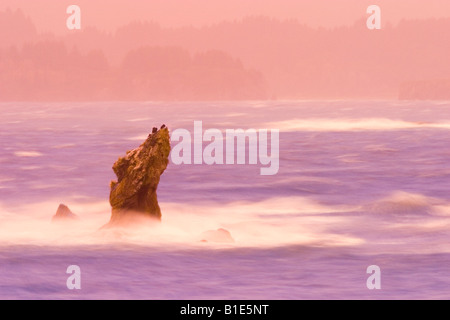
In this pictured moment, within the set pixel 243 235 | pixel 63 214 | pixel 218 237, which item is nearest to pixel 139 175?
pixel 218 237

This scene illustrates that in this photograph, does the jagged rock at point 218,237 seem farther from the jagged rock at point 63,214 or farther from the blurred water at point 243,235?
the jagged rock at point 63,214

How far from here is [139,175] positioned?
117 ft

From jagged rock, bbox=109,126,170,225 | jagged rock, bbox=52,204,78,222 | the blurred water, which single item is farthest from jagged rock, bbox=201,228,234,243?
jagged rock, bbox=52,204,78,222

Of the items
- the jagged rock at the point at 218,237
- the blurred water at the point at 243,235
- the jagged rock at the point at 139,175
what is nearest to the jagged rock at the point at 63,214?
the blurred water at the point at 243,235

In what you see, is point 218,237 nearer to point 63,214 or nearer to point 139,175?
point 139,175

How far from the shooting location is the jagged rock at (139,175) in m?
35.7

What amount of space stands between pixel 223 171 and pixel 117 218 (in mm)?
39506

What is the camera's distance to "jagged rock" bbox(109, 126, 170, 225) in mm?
35688

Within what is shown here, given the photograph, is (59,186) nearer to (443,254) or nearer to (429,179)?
(429,179)

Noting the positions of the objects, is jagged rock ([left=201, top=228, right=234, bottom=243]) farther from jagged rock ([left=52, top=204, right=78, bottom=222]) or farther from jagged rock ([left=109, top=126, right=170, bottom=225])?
jagged rock ([left=52, top=204, right=78, bottom=222])

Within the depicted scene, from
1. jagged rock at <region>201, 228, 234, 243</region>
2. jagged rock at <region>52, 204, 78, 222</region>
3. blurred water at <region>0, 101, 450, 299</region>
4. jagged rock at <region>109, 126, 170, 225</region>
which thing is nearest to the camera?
blurred water at <region>0, 101, 450, 299</region>

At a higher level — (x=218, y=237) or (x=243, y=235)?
(x=243, y=235)

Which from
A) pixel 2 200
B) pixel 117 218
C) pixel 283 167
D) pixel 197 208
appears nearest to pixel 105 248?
pixel 117 218

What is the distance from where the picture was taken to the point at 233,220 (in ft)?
151
